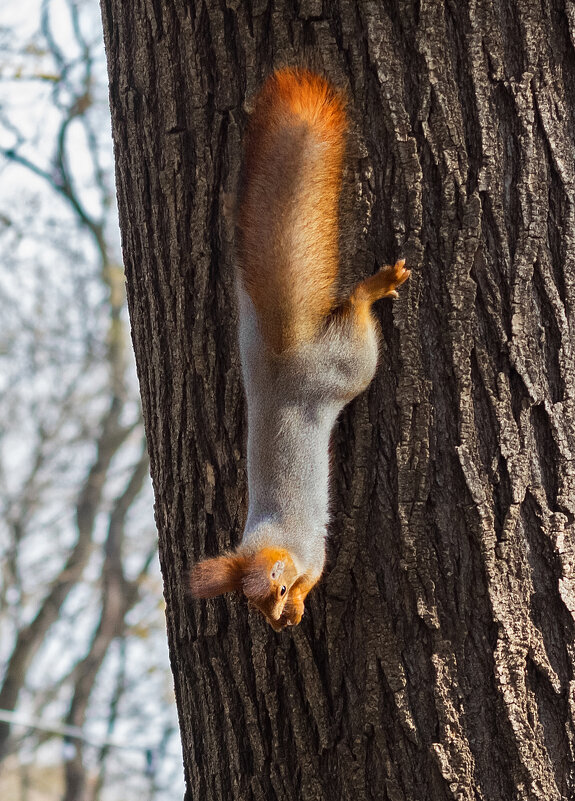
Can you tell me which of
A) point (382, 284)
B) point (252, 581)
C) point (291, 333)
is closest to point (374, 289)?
point (382, 284)

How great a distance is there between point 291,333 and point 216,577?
0.57m

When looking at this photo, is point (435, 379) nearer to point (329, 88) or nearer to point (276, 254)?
point (276, 254)

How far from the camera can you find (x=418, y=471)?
5.64ft

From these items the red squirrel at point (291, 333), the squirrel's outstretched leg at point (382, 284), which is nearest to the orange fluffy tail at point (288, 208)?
the red squirrel at point (291, 333)

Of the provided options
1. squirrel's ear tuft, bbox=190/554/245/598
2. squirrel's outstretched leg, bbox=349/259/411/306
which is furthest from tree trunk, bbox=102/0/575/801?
squirrel's ear tuft, bbox=190/554/245/598

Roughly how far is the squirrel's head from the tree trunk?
11 cm

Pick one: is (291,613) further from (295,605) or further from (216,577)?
(216,577)

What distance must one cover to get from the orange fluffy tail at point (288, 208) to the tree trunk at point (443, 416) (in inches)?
1.9

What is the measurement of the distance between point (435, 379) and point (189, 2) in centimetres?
100

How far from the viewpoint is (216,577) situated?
1.69 meters

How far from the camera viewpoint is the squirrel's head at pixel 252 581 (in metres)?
1.70

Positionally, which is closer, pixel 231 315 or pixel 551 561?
pixel 551 561


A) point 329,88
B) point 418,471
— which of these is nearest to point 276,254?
point 329,88

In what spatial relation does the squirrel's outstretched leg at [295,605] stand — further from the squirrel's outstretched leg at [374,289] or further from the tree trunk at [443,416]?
the squirrel's outstretched leg at [374,289]
